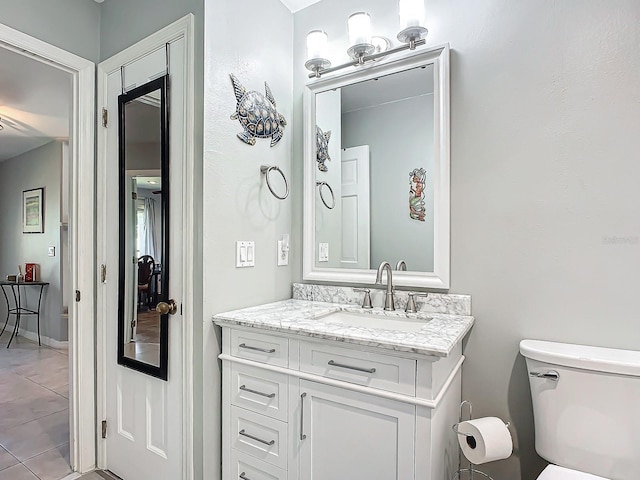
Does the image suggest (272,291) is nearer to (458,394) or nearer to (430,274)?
(430,274)

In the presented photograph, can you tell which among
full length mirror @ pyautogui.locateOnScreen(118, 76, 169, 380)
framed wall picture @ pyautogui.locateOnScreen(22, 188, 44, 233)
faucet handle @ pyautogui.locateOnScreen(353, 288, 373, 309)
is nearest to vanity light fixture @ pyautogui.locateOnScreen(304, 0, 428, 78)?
full length mirror @ pyautogui.locateOnScreen(118, 76, 169, 380)

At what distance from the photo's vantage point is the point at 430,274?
1.74m

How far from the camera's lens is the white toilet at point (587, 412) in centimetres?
122

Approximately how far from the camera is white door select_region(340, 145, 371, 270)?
1949 millimetres

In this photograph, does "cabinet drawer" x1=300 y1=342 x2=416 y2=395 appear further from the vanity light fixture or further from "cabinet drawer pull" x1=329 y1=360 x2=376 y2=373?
the vanity light fixture

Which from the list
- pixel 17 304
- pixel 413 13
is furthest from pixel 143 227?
pixel 17 304

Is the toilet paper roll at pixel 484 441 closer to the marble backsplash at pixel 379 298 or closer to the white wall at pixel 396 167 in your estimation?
the marble backsplash at pixel 379 298

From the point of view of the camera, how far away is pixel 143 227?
6.12 ft

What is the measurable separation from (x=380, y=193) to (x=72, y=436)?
2.07 metres

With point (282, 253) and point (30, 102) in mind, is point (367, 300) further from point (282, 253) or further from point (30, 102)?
point (30, 102)

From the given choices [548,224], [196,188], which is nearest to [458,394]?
[548,224]

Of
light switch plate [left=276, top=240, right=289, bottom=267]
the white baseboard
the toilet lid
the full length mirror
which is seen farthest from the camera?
the white baseboard

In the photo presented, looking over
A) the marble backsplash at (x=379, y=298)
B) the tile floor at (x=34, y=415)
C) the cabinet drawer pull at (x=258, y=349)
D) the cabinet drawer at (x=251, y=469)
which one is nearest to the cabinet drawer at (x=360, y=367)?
the cabinet drawer pull at (x=258, y=349)

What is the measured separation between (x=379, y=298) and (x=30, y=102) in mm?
3783
